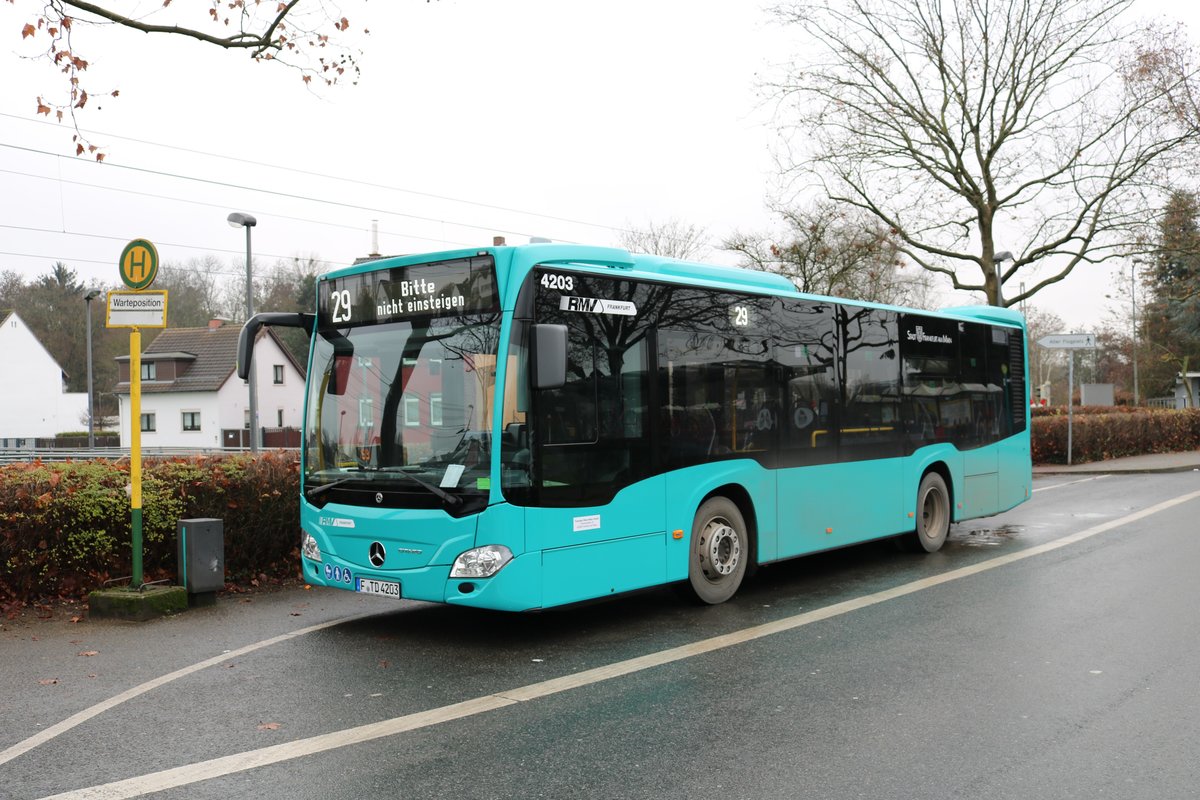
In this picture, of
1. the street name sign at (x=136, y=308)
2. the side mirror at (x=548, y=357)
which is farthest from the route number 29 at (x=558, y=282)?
the street name sign at (x=136, y=308)

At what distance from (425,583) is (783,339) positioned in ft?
14.1

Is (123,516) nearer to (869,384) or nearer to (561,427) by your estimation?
(561,427)

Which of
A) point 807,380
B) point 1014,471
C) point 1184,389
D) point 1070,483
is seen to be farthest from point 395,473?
point 1184,389

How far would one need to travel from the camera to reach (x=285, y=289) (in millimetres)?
76312

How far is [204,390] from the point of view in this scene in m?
62.8

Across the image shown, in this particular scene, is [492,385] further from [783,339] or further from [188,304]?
[188,304]

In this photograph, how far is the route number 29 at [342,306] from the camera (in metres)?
8.20

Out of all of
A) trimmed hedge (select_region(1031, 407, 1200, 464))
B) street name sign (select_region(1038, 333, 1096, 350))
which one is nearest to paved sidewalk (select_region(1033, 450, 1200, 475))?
trimmed hedge (select_region(1031, 407, 1200, 464))

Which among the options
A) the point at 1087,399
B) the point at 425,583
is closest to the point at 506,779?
the point at 425,583

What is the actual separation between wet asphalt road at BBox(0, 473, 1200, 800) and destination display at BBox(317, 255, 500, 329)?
8.12 ft

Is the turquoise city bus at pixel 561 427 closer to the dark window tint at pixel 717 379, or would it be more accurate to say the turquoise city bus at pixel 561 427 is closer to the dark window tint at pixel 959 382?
the dark window tint at pixel 717 379

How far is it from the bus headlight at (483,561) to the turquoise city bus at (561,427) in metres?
0.02

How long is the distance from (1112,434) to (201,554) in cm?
2777

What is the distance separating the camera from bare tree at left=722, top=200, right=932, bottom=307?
98.3ft
